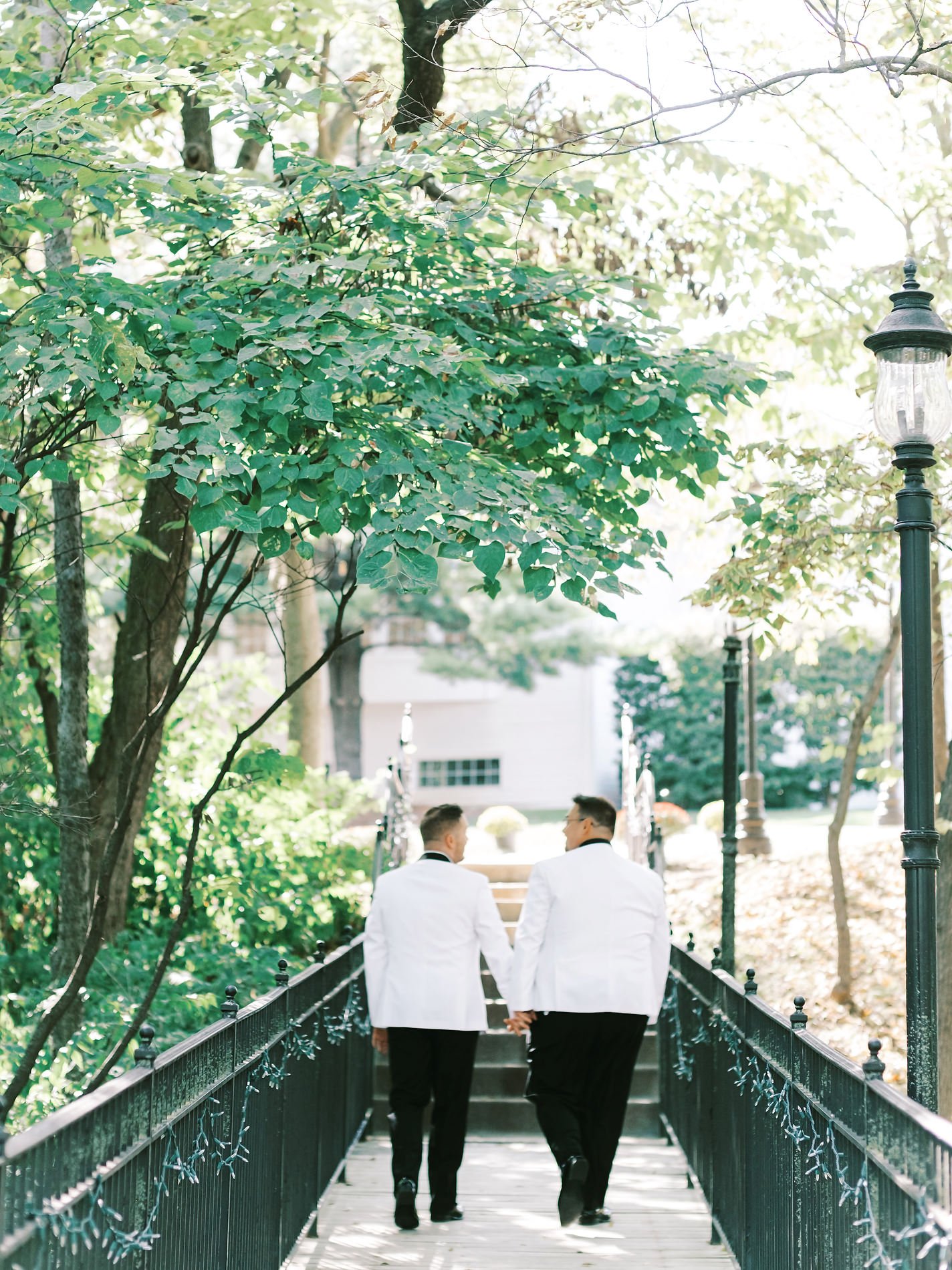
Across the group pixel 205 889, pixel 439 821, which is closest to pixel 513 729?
pixel 205 889

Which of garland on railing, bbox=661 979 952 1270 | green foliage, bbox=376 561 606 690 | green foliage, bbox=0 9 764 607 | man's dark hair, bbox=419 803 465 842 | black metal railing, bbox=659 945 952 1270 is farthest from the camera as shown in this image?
green foliage, bbox=376 561 606 690

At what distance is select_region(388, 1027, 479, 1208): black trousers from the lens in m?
6.59

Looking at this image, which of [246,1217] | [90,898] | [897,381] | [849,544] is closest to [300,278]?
[897,381]

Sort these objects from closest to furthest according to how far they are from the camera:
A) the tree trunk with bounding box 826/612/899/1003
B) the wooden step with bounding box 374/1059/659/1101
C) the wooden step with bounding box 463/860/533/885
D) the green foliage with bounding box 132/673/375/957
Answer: the wooden step with bounding box 374/1059/659/1101, the green foliage with bounding box 132/673/375/957, the tree trunk with bounding box 826/612/899/1003, the wooden step with bounding box 463/860/533/885

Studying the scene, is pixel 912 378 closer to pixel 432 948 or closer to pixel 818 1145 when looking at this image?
pixel 818 1145

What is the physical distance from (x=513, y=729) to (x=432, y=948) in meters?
29.8

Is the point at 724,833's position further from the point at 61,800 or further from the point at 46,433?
the point at 46,433

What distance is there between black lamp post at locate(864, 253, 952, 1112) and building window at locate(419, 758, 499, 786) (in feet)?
104

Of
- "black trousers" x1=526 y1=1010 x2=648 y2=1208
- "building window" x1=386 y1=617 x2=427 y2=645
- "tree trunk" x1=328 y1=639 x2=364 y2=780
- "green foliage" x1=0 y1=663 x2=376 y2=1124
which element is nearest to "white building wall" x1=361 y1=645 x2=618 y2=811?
"building window" x1=386 y1=617 x2=427 y2=645

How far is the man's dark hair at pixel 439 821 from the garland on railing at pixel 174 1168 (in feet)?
3.26

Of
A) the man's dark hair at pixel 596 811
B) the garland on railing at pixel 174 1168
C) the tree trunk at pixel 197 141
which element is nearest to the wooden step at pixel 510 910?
the garland on railing at pixel 174 1168

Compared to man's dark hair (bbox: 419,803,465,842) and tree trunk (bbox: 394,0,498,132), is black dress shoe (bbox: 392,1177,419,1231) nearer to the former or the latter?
man's dark hair (bbox: 419,803,465,842)

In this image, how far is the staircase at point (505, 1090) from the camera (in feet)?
31.2

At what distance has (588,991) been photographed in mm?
6379
